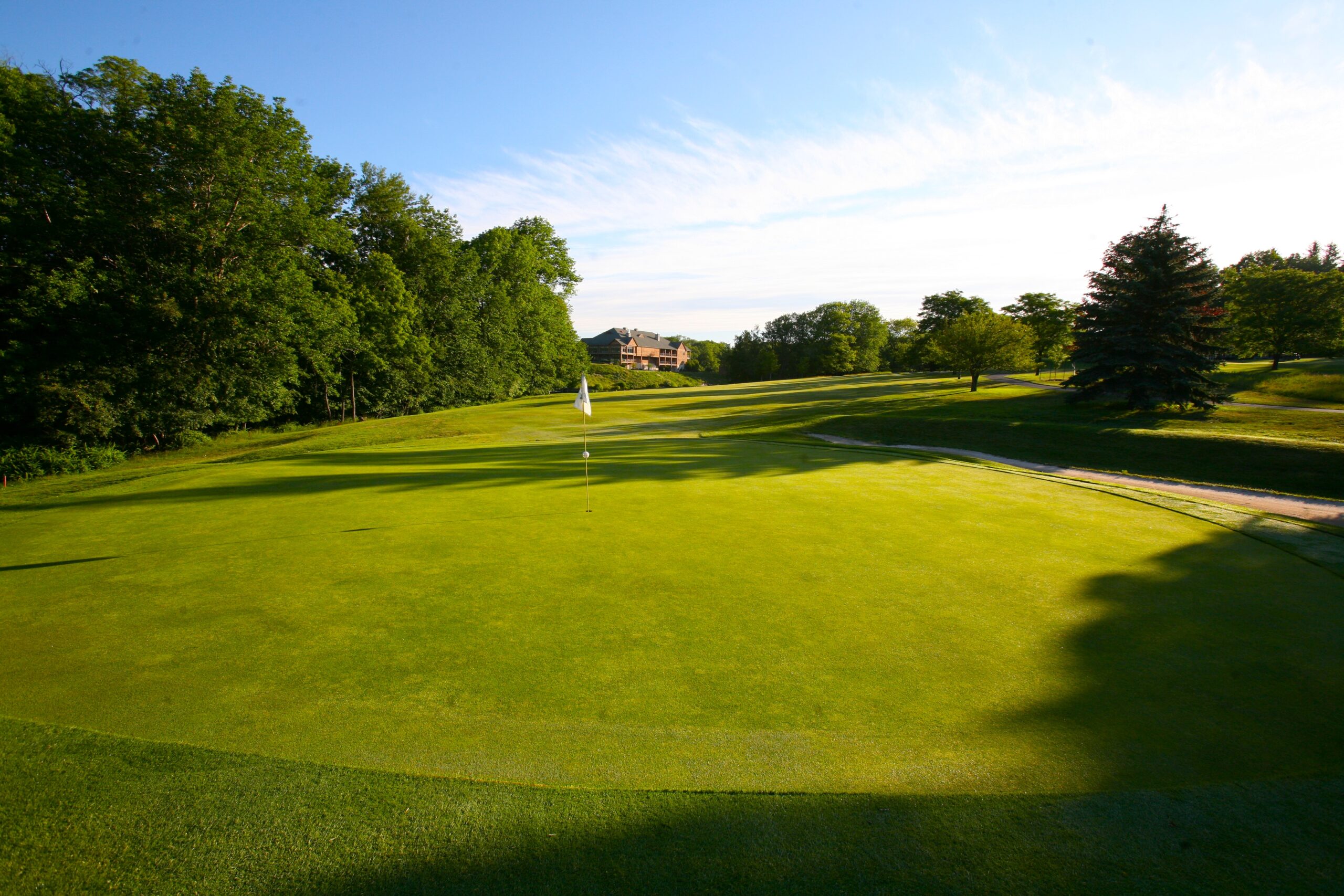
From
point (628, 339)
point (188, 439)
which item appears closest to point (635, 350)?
point (628, 339)

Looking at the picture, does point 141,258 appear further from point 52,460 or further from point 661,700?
point 661,700

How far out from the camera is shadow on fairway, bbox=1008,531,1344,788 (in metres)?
3.61

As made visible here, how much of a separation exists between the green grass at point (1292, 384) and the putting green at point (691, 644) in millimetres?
27444

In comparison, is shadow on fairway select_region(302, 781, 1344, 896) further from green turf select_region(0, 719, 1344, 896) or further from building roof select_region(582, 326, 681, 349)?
building roof select_region(582, 326, 681, 349)

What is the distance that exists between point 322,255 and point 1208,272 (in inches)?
1957

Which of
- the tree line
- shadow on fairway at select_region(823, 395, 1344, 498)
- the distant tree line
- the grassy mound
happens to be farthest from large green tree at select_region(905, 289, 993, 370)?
the distant tree line

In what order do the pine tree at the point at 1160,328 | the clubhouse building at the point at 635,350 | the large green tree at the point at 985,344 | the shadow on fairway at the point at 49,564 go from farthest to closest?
the clubhouse building at the point at 635,350
the large green tree at the point at 985,344
the pine tree at the point at 1160,328
the shadow on fairway at the point at 49,564

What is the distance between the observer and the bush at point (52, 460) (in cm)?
2083

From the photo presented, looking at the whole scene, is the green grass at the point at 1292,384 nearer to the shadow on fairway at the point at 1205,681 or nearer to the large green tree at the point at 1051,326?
the large green tree at the point at 1051,326

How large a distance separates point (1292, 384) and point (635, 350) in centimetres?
10534

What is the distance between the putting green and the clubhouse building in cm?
10071

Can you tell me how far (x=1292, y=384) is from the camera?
29.6 meters

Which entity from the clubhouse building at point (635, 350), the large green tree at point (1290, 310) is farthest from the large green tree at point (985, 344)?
the clubhouse building at point (635, 350)

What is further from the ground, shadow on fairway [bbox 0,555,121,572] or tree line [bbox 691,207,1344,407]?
tree line [bbox 691,207,1344,407]
